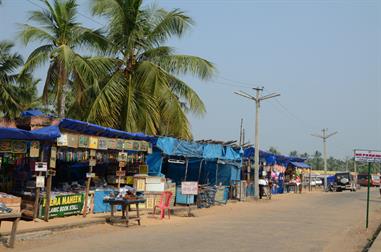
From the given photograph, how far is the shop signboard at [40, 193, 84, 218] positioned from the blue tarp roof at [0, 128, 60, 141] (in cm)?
193

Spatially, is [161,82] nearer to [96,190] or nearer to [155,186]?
[155,186]

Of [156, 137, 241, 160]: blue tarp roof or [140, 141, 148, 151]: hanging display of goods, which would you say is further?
[156, 137, 241, 160]: blue tarp roof

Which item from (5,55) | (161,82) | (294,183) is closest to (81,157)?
(161,82)

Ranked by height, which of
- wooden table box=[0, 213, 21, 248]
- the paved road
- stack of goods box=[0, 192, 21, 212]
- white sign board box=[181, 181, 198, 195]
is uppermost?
white sign board box=[181, 181, 198, 195]

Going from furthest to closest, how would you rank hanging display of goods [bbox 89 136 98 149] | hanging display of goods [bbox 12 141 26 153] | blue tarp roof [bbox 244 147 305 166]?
blue tarp roof [bbox 244 147 305 166]
hanging display of goods [bbox 89 136 98 149]
hanging display of goods [bbox 12 141 26 153]

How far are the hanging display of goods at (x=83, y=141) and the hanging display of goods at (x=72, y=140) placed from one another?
6.5 inches

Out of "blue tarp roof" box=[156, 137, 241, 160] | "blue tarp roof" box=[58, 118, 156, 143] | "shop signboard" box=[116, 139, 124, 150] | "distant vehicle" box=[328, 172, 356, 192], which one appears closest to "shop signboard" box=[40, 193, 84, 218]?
"blue tarp roof" box=[58, 118, 156, 143]

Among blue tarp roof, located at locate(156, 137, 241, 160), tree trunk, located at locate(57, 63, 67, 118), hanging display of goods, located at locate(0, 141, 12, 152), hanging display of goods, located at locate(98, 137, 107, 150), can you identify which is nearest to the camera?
hanging display of goods, located at locate(0, 141, 12, 152)

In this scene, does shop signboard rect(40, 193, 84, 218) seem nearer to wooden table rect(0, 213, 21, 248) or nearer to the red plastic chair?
the red plastic chair

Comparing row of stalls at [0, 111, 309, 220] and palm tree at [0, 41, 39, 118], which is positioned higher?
palm tree at [0, 41, 39, 118]

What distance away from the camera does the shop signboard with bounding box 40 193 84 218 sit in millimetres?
14008

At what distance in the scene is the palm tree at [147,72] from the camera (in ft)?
72.7

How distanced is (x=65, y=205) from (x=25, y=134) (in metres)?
3.03

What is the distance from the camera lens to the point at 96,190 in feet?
53.1
